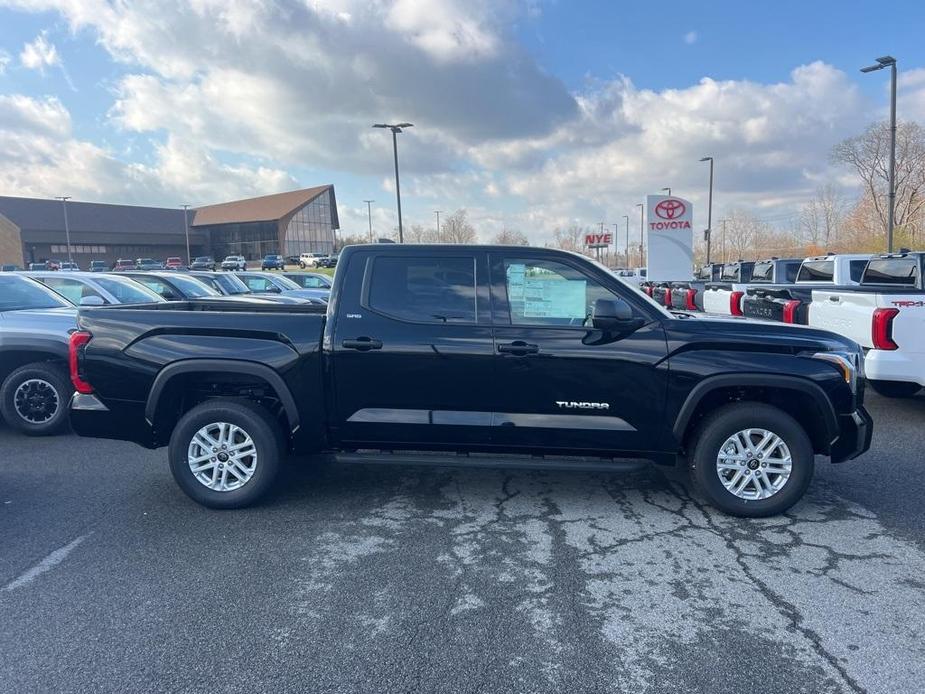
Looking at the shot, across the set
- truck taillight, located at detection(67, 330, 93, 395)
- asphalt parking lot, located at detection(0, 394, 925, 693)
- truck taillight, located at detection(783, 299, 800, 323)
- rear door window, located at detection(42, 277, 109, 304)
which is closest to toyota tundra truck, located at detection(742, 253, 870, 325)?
truck taillight, located at detection(783, 299, 800, 323)

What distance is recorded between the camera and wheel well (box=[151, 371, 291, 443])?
180 inches

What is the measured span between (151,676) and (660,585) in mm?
2596

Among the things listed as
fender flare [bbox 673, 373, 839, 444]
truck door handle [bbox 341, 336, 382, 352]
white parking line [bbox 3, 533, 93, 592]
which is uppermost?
truck door handle [bbox 341, 336, 382, 352]

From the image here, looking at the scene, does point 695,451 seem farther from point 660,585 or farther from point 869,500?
point 869,500

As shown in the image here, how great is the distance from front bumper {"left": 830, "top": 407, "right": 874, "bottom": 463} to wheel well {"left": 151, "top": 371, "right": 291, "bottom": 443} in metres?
3.97

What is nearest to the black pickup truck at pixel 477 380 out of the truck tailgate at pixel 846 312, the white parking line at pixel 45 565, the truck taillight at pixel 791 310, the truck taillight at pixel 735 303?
the white parking line at pixel 45 565

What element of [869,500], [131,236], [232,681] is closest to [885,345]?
[869,500]

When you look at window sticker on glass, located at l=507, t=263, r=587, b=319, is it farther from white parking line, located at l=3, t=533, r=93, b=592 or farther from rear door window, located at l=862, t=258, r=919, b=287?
rear door window, located at l=862, t=258, r=919, b=287

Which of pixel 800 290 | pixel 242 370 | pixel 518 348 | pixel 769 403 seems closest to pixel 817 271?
pixel 800 290

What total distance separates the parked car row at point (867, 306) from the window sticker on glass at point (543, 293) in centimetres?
289

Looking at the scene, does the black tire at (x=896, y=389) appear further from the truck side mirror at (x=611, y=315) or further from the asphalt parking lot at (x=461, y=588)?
the truck side mirror at (x=611, y=315)

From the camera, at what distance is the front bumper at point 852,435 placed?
4324 millimetres

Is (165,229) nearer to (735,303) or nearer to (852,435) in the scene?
(735,303)

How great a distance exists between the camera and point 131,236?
78.2 meters
